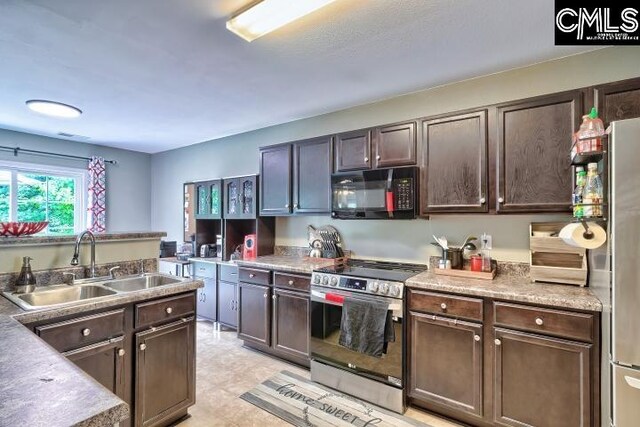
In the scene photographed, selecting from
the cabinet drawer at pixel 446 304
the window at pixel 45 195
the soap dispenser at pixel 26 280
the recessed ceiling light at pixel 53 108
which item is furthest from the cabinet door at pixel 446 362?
the window at pixel 45 195

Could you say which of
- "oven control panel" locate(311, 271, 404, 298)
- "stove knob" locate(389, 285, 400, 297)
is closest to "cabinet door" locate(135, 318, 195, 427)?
"oven control panel" locate(311, 271, 404, 298)

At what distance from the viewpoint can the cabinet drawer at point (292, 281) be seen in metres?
2.79

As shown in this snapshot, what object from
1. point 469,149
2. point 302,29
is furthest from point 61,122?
point 469,149

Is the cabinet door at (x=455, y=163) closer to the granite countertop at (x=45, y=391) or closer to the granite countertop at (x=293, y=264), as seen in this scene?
the granite countertop at (x=293, y=264)

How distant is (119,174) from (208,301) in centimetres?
282

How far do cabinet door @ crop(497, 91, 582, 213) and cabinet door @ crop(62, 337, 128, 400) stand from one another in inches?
102

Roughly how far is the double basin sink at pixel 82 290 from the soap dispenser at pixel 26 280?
4 cm

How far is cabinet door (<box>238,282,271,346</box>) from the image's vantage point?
3.05m

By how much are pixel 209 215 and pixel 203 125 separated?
1163 mm

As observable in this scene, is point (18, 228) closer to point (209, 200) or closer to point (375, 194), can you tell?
point (209, 200)

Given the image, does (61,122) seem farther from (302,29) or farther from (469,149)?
(469,149)

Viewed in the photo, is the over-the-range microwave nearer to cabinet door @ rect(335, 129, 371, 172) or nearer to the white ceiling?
cabinet door @ rect(335, 129, 371, 172)

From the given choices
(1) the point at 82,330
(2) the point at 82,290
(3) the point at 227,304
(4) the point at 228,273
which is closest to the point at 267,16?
(1) the point at 82,330

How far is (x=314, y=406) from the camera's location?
7.60ft
